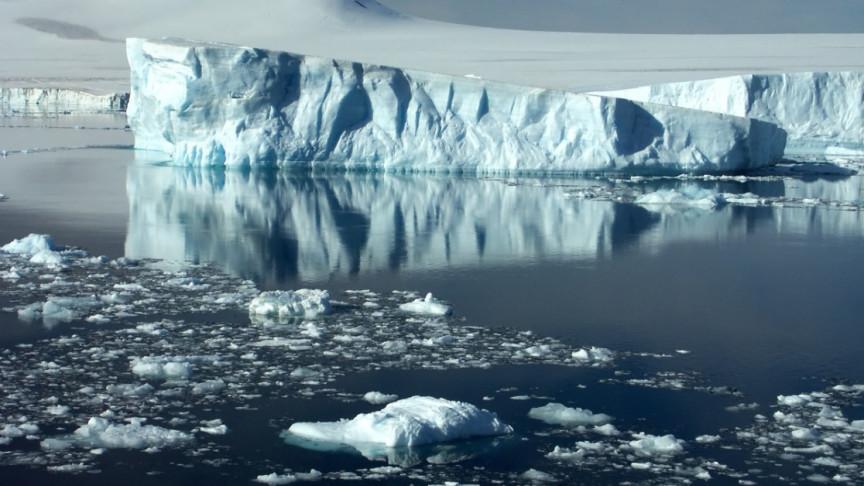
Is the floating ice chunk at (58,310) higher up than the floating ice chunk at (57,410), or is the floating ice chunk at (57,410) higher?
the floating ice chunk at (58,310)

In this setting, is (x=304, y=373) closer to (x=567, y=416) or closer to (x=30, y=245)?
(x=567, y=416)

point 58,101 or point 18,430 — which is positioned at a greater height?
point 58,101

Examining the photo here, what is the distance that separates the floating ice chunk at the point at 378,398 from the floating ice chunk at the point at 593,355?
140 cm

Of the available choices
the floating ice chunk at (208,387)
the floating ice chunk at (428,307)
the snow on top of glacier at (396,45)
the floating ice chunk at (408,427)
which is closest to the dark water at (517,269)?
the floating ice chunk at (408,427)

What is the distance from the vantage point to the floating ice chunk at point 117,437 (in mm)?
Answer: 5211

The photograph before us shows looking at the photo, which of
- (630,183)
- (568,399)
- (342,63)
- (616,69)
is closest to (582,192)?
(630,183)

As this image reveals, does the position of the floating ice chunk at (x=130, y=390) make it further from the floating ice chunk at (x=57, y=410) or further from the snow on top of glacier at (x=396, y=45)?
the snow on top of glacier at (x=396, y=45)

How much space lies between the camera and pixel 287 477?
4867mm

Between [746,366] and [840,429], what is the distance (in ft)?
4.16

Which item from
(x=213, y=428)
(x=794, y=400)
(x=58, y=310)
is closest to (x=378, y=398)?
(x=213, y=428)

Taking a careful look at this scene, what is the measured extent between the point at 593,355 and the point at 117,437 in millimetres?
2959

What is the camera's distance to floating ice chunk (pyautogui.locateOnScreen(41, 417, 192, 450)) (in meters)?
5.21

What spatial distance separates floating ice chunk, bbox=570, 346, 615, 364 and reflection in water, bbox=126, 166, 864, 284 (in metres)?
3.16

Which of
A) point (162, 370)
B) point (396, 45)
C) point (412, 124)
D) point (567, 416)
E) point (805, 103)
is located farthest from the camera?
point (396, 45)
